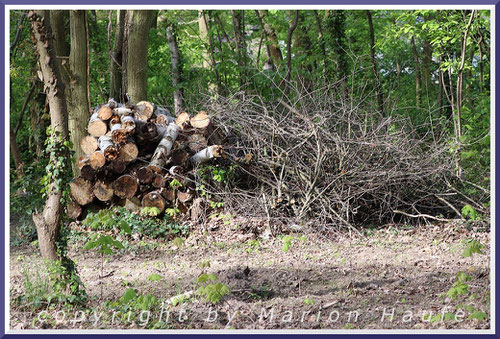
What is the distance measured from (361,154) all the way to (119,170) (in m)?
3.41

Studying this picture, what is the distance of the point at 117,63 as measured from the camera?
10367mm

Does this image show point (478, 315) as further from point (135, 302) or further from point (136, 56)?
point (136, 56)

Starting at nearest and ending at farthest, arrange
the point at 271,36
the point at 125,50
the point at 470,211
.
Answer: the point at 470,211, the point at 125,50, the point at 271,36

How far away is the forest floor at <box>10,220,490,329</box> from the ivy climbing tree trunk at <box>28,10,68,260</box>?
0.48 m

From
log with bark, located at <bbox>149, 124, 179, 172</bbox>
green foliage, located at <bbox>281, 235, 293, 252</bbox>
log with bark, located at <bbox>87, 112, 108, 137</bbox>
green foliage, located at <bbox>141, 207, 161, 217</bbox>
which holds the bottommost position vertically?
green foliage, located at <bbox>281, 235, 293, 252</bbox>

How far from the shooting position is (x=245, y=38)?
45.3ft

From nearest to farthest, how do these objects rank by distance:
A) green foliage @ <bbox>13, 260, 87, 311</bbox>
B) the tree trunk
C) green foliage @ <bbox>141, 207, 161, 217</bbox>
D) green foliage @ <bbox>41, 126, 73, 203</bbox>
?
green foliage @ <bbox>13, 260, 87, 311</bbox> → green foliage @ <bbox>41, 126, 73, 203</bbox> → green foliage @ <bbox>141, 207, 161, 217</bbox> → the tree trunk

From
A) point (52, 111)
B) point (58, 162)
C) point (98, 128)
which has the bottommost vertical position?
point (58, 162)

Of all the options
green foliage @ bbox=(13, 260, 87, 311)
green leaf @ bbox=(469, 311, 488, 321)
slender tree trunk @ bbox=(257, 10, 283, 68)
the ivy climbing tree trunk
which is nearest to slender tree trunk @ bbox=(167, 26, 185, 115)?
slender tree trunk @ bbox=(257, 10, 283, 68)

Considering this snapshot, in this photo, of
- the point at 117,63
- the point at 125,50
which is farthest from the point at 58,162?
the point at 117,63

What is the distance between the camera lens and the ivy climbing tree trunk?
492cm

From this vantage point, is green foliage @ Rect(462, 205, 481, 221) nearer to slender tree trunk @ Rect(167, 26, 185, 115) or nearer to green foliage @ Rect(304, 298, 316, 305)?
green foliage @ Rect(304, 298, 316, 305)

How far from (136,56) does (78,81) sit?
42.4 inches

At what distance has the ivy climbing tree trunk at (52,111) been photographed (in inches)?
194
